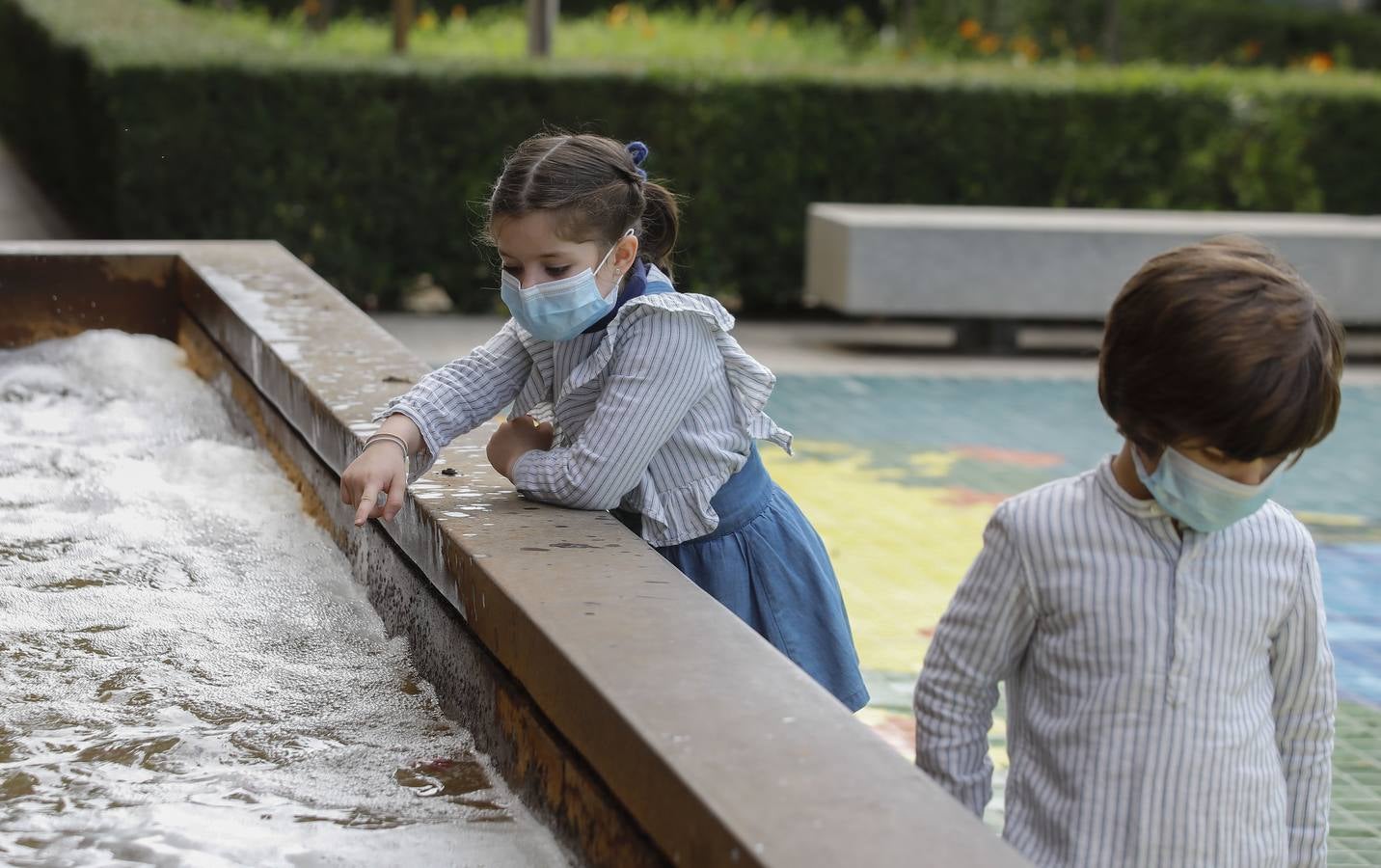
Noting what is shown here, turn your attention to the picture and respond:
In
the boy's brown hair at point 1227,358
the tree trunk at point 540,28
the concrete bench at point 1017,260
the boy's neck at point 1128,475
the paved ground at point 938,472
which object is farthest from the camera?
the tree trunk at point 540,28

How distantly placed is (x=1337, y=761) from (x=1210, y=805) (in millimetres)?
2293

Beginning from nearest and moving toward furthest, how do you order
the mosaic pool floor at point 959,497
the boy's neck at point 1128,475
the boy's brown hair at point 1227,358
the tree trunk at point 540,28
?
the boy's brown hair at point 1227,358 → the boy's neck at point 1128,475 → the mosaic pool floor at point 959,497 → the tree trunk at point 540,28

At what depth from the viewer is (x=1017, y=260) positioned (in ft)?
31.6

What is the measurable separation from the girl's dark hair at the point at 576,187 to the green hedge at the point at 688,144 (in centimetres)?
745

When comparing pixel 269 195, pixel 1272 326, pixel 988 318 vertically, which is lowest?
pixel 988 318

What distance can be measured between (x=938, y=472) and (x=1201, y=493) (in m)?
5.03

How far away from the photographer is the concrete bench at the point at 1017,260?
31.4 ft

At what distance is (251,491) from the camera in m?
3.67

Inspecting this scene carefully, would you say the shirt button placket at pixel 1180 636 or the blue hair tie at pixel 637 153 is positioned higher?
the blue hair tie at pixel 637 153

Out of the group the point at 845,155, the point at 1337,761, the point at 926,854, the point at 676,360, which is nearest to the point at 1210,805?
the point at 926,854

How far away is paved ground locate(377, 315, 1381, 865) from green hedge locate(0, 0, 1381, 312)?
582 mm

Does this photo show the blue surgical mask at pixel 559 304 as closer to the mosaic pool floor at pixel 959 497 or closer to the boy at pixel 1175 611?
the boy at pixel 1175 611

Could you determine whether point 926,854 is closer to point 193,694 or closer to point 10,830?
point 10,830

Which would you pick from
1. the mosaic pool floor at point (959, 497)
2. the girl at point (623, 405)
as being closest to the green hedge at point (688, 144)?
the mosaic pool floor at point (959, 497)
